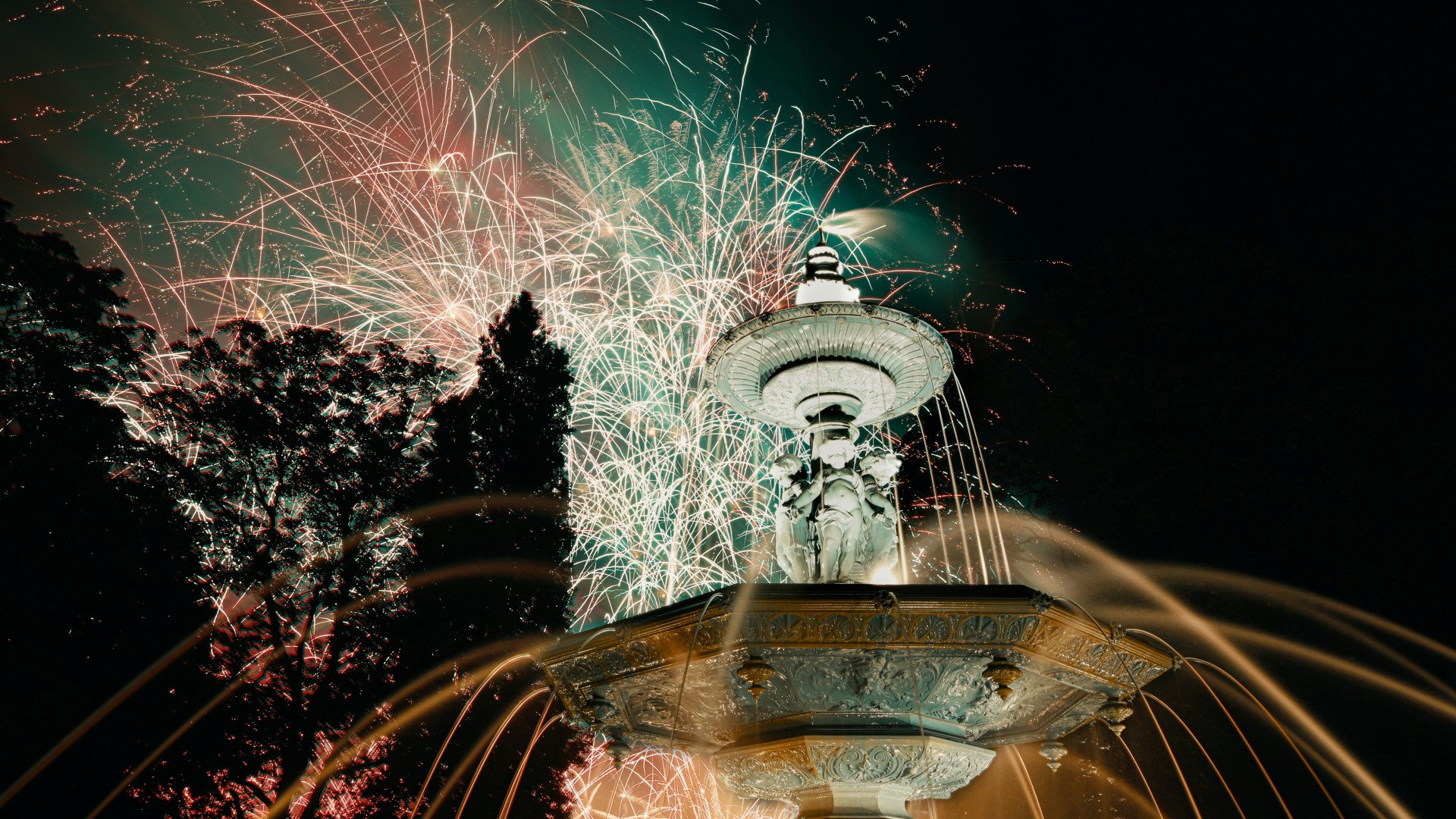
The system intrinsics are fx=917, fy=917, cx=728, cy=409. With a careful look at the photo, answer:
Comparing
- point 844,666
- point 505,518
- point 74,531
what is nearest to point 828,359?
point 844,666

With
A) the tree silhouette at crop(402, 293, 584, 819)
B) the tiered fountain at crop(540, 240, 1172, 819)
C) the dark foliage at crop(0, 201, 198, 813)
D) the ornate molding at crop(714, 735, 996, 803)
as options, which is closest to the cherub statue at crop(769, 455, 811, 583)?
the tiered fountain at crop(540, 240, 1172, 819)

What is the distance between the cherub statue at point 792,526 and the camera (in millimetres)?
7664

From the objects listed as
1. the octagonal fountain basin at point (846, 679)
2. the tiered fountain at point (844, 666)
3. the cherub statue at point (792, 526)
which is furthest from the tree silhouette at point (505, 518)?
the octagonal fountain basin at point (846, 679)

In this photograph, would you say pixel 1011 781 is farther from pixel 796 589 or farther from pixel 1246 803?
pixel 796 589

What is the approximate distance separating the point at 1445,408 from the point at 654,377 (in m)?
13.9

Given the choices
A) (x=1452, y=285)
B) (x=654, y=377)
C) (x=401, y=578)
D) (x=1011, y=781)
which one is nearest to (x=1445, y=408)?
(x=1452, y=285)

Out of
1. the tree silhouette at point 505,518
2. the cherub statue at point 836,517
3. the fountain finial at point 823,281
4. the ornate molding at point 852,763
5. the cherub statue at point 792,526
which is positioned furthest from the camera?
the tree silhouette at point 505,518

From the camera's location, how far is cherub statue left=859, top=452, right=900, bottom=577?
7559 mm

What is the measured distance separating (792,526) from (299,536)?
44.7ft

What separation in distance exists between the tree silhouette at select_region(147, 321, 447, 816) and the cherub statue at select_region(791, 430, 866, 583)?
11.8 metres

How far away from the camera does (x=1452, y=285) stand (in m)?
13.0

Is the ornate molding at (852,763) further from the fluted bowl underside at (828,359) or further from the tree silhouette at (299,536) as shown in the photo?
the tree silhouette at (299,536)

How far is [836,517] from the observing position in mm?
7555

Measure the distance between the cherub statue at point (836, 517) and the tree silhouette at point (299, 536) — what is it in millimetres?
11780
